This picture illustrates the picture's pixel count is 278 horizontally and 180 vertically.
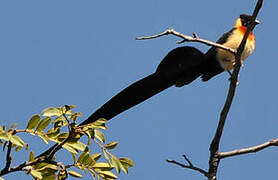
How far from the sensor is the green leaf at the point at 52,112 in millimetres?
2180

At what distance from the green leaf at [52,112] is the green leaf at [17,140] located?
0.60ft

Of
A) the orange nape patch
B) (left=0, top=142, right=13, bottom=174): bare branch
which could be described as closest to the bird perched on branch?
the orange nape patch

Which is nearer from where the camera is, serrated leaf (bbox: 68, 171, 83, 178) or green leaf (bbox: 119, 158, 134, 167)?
serrated leaf (bbox: 68, 171, 83, 178)

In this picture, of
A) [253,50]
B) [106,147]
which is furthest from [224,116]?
[253,50]

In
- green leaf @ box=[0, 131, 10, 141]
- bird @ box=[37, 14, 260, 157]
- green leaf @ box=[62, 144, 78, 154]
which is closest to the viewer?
green leaf @ box=[0, 131, 10, 141]

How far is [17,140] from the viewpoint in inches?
79.5

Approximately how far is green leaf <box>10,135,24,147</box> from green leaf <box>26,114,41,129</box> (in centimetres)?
11

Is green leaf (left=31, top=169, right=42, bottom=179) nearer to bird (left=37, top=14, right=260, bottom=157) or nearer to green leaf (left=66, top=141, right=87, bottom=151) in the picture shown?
green leaf (left=66, top=141, right=87, bottom=151)

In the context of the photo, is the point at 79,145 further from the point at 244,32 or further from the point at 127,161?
the point at 244,32

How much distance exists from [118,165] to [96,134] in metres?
0.17

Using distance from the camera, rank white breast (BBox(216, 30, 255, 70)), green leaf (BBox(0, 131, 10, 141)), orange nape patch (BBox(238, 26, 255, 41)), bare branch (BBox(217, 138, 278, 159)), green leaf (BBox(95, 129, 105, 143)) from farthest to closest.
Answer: orange nape patch (BBox(238, 26, 255, 41)) → white breast (BBox(216, 30, 255, 70)) → bare branch (BBox(217, 138, 278, 159)) → green leaf (BBox(95, 129, 105, 143)) → green leaf (BBox(0, 131, 10, 141))

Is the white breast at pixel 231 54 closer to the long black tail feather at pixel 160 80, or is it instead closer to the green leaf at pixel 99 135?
the long black tail feather at pixel 160 80

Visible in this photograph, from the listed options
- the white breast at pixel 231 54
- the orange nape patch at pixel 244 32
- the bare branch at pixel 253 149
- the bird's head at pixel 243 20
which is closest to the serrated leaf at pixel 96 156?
the bare branch at pixel 253 149

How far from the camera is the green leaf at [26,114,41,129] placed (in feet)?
7.03
